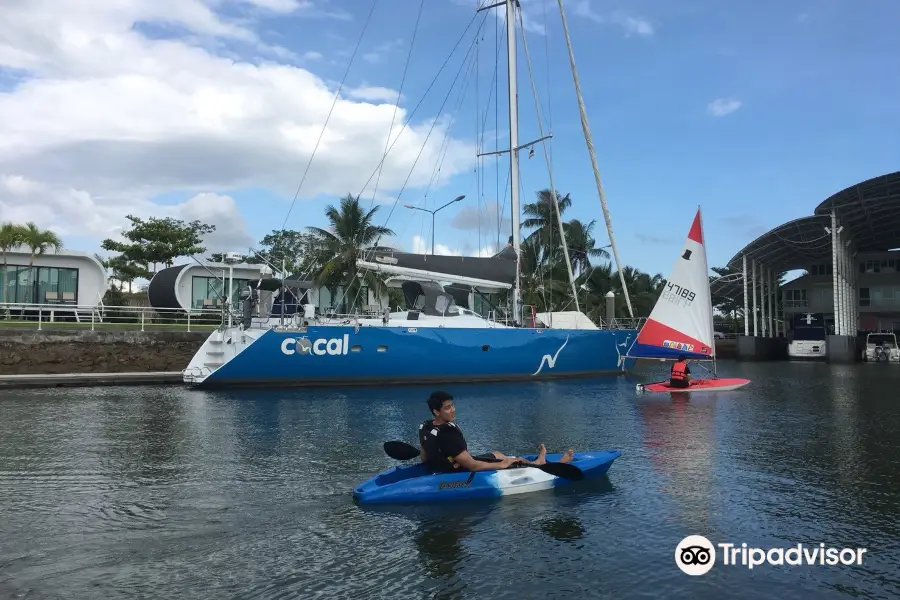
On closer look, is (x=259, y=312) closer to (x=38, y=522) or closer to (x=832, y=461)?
(x=38, y=522)

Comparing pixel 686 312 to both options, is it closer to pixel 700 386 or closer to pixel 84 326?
pixel 700 386

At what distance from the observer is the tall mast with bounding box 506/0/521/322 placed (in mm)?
27438

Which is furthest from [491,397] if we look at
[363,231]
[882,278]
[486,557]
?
[882,278]

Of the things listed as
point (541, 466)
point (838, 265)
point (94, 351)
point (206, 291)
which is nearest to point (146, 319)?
point (94, 351)

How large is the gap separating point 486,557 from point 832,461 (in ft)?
25.0

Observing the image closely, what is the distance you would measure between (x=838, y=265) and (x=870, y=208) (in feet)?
16.0

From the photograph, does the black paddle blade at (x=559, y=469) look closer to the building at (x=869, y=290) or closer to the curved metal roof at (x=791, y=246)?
the curved metal roof at (x=791, y=246)

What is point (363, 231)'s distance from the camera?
43125mm

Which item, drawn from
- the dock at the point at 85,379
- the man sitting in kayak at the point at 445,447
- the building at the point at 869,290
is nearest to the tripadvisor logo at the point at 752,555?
the man sitting in kayak at the point at 445,447

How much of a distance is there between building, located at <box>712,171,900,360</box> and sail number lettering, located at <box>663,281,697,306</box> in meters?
28.3

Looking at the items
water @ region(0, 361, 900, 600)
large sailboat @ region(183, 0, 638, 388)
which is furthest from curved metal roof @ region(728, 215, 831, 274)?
water @ region(0, 361, 900, 600)

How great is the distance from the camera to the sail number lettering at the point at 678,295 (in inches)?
922

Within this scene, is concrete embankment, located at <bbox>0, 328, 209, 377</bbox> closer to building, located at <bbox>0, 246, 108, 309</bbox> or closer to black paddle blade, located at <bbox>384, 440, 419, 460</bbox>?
building, located at <bbox>0, 246, 108, 309</bbox>

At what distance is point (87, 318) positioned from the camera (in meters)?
33.5
